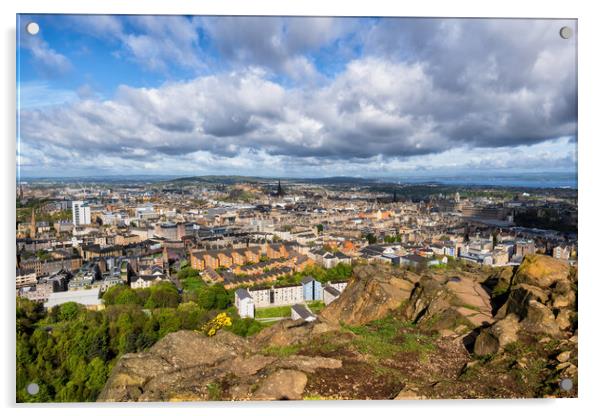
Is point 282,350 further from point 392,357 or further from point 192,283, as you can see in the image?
point 192,283

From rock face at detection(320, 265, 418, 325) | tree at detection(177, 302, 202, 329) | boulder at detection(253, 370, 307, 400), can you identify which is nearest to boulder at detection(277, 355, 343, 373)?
boulder at detection(253, 370, 307, 400)

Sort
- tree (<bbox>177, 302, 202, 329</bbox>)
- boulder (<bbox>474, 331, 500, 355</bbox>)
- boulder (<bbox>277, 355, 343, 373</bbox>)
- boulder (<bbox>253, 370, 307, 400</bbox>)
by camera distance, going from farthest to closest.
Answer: tree (<bbox>177, 302, 202, 329</bbox>) < boulder (<bbox>474, 331, 500, 355</bbox>) < boulder (<bbox>277, 355, 343, 373</bbox>) < boulder (<bbox>253, 370, 307, 400</bbox>)

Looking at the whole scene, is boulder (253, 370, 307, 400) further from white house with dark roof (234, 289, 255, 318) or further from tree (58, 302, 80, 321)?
tree (58, 302, 80, 321)

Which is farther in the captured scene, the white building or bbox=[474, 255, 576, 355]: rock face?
the white building

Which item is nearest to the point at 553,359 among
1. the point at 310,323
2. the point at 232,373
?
the point at 310,323

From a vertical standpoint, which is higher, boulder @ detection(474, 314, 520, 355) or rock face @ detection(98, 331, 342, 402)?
boulder @ detection(474, 314, 520, 355)
